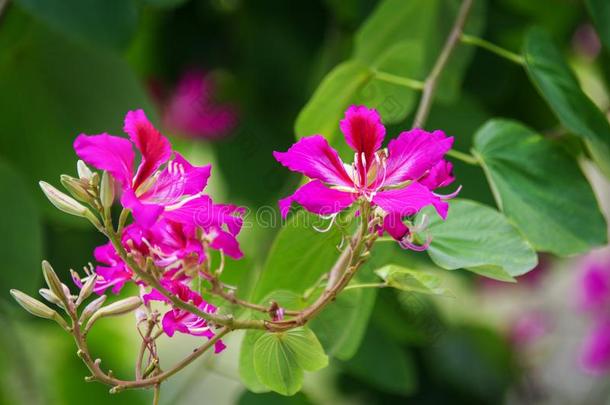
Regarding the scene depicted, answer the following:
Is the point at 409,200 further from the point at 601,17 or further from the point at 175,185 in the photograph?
the point at 601,17

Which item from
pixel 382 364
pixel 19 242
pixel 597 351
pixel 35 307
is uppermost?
pixel 35 307

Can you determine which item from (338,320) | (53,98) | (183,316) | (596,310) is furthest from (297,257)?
(596,310)

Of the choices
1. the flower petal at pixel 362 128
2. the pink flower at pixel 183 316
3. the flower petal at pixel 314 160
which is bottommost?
the pink flower at pixel 183 316

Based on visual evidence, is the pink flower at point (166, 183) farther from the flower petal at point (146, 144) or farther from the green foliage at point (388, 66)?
the green foliage at point (388, 66)

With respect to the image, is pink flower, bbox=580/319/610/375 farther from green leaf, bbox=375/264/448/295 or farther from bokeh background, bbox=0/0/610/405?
green leaf, bbox=375/264/448/295

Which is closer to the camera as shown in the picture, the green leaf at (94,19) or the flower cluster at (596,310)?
the green leaf at (94,19)

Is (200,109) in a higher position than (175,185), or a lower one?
lower

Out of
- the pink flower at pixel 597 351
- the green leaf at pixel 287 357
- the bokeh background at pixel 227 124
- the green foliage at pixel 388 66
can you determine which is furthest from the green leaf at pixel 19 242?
the pink flower at pixel 597 351

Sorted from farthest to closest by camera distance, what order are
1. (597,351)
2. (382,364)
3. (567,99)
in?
1. (597,351)
2. (382,364)
3. (567,99)
